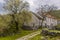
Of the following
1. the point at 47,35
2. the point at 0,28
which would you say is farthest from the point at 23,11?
the point at 47,35

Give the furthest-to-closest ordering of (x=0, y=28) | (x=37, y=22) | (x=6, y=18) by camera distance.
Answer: (x=37, y=22) → (x=6, y=18) → (x=0, y=28)

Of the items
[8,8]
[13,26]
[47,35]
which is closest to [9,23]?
[13,26]

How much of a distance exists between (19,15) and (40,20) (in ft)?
78.7

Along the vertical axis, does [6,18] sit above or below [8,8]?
below

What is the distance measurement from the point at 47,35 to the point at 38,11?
40.1m

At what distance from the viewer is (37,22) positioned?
69938 mm

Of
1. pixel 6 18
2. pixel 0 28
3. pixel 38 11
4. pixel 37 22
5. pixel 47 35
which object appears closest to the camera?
pixel 47 35

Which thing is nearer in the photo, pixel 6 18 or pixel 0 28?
pixel 0 28

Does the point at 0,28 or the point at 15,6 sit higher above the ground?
the point at 15,6

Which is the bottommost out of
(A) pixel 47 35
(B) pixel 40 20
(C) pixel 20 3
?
(A) pixel 47 35

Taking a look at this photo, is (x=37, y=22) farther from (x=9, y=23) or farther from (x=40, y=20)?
(x=9, y=23)

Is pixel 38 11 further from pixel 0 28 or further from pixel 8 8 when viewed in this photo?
pixel 0 28

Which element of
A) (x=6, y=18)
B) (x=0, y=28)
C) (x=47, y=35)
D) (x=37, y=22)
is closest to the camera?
(x=47, y=35)

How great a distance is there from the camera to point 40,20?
72562mm
